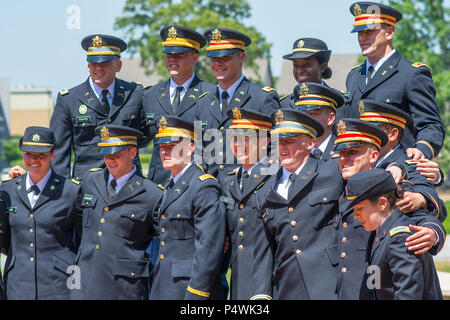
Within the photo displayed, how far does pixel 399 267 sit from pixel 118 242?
281 centimetres

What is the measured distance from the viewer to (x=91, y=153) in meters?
7.97

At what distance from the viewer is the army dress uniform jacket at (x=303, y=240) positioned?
6.07m

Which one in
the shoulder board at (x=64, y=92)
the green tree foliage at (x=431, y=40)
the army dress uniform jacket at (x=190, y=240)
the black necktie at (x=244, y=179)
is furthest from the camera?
the green tree foliage at (x=431, y=40)

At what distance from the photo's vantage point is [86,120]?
8.01 m

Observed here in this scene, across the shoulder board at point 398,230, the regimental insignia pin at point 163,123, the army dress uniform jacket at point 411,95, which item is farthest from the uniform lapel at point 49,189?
the shoulder board at point 398,230

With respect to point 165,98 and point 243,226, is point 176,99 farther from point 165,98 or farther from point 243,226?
point 243,226

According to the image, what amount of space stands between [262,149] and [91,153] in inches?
86.5

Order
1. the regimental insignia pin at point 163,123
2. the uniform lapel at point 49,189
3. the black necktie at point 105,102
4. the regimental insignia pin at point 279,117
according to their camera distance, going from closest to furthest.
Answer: the regimental insignia pin at point 279,117 < the regimental insignia pin at point 163,123 < the uniform lapel at point 49,189 < the black necktie at point 105,102

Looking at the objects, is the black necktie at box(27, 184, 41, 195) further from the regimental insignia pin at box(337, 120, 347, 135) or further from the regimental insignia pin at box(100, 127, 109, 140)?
the regimental insignia pin at box(337, 120, 347, 135)

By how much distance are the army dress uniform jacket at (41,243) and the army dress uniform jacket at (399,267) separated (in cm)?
320

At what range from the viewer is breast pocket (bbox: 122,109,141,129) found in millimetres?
7969

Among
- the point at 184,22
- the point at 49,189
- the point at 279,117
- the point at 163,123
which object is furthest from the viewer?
the point at 184,22

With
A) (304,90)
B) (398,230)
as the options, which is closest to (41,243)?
(304,90)

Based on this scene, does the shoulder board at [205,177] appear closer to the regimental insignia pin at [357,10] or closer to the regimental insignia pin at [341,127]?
the regimental insignia pin at [341,127]
